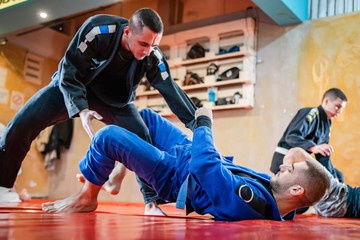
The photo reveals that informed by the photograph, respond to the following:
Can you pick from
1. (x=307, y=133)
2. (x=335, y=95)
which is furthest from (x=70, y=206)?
(x=335, y=95)

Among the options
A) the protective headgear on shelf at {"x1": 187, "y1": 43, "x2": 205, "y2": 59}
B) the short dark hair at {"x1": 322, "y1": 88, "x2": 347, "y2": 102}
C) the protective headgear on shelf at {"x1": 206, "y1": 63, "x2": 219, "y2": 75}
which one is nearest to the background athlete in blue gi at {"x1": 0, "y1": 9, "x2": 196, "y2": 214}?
the short dark hair at {"x1": 322, "y1": 88, "x2": 347, "y2": 102}

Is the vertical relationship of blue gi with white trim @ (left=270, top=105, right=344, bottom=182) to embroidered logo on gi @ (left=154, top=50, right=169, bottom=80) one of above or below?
below

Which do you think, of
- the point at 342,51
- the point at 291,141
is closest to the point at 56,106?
the point at 291,141

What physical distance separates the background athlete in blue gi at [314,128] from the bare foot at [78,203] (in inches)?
84.9

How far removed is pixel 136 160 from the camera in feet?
5.36

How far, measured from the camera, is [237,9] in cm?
546

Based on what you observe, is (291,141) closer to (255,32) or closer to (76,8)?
(255,32)

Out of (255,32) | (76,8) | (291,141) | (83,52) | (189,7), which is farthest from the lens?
(189,7)

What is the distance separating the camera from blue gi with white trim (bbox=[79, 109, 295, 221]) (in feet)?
4.76

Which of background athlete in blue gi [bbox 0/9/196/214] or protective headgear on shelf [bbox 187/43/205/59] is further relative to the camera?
protective headgear on shelf [bbox 187/43/205/59]

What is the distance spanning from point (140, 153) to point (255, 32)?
4015 millimetres

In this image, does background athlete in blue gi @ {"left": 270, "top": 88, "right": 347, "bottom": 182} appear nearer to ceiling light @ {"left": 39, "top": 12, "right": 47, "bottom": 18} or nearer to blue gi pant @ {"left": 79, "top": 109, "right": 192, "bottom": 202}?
blue gi pant @ {"left": 79, "top": 109, "right": 192, "bottom": 202}

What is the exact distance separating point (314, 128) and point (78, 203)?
8.46ft

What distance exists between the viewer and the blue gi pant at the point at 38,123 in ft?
7.07
